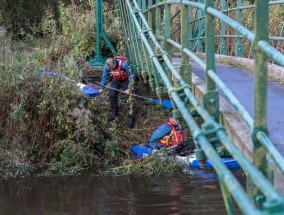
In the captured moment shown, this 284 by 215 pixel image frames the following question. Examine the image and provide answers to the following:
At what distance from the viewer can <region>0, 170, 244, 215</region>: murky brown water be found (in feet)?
29.6

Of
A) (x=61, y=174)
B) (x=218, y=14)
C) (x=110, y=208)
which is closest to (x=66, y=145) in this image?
(x=61, y=174)

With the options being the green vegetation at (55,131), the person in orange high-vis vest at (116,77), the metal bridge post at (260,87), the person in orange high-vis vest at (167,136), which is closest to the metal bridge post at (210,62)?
the metal bridge post at (260,87)

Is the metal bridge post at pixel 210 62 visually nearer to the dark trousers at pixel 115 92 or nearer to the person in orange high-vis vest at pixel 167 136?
the person in orange high-vis vest at pixel 167 136

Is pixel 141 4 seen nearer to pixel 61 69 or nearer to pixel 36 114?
pixel 61 69

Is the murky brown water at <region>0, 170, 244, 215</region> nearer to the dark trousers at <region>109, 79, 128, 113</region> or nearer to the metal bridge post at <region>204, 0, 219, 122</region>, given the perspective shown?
the dark trousers at <region>109, 79, 128, 113</region>

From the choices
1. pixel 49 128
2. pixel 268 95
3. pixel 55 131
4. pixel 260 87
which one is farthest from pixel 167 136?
pixel 260 87

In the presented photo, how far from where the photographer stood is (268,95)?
5230mm

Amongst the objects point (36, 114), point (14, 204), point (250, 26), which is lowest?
point (14, 204)

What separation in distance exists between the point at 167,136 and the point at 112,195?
6.38 feet

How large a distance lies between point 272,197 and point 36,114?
32.5 feet

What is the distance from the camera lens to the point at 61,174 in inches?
428

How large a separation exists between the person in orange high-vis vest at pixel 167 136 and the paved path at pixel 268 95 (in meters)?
3.36

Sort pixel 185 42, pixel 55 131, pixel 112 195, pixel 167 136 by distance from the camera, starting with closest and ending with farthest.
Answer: pixel 185 42, pixel 112 195, pixel 167 136, pixel 55 131

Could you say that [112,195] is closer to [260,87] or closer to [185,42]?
[185,42]
